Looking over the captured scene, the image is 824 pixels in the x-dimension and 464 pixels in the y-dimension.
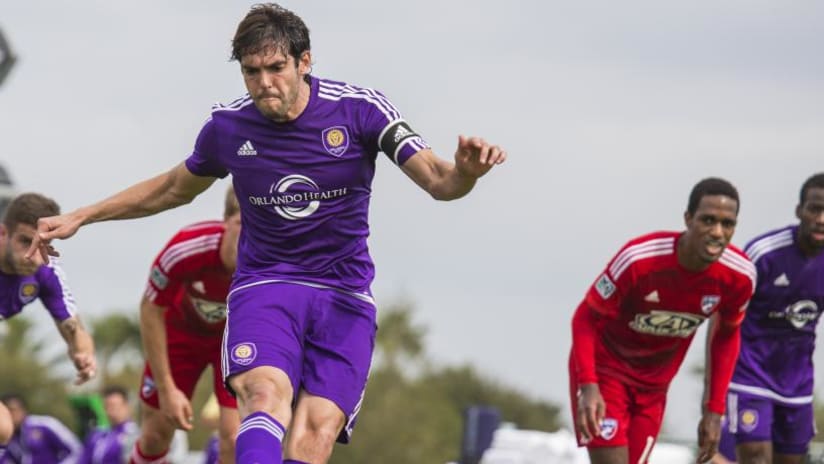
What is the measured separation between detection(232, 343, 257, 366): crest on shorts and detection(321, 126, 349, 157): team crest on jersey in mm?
1026

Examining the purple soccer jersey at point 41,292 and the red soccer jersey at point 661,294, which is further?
the purple soccer jersey at point 41,292

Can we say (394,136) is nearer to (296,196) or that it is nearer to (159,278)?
(296,196)

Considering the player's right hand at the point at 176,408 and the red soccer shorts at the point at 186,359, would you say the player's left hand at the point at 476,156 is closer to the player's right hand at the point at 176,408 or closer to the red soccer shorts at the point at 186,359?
the player's right hand at the point at 176,408

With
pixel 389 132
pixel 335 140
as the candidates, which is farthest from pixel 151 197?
pixel 389 132

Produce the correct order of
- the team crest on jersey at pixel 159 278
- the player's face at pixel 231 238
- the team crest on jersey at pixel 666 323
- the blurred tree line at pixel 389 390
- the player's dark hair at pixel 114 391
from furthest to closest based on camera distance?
the blurred tree line at pixel 389 390
the player's dark hair at pixel 114 391
the team crest on jersey at pixel 159 278
the player's face at pixel 231 238
the team crest on jersey at pixel 666 323

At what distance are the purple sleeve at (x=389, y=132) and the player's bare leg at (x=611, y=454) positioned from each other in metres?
3.82

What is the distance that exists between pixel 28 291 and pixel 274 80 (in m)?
4.52

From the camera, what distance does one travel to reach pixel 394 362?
95.1 metres

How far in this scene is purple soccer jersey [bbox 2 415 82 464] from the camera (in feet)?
70.1

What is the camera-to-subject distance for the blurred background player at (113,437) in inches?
861

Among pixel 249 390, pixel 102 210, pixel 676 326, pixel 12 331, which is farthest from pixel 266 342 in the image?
pixel 12 331

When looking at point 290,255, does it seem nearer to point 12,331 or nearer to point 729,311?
point 729,311

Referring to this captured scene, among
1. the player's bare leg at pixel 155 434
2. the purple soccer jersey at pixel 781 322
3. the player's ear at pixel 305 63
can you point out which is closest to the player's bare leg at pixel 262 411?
the player's ear at pixel 305 63

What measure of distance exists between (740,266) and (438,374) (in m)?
88.7
